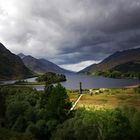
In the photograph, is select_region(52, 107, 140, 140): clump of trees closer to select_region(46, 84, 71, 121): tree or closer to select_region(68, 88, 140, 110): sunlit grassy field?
select_region(46, 84, 71, 121): tree

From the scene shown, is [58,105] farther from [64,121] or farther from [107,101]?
[107,101]

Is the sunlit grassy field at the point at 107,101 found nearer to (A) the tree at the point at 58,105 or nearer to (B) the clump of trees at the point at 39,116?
(A) the tree at the point at 58,105

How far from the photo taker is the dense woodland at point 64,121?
69812 mm

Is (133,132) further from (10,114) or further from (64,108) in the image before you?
(10,114)

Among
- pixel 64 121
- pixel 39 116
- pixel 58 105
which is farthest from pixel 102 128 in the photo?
pixel 39 116

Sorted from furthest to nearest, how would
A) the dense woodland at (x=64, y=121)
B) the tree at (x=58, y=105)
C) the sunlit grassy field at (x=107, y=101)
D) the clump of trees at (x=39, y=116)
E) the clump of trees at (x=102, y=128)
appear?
the sunlit grassy field at (x=107, y=101) → the tree at (x=58, y=105) → the clump of trees at (x=39, y=116) → the dense woodland at (x=64, y=121) → the clump of trees at (x=102, y=128)

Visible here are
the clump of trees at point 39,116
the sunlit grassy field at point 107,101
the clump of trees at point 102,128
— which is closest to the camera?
the clump of trees at point 102,128

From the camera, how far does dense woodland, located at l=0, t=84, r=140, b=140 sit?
69.8 meters

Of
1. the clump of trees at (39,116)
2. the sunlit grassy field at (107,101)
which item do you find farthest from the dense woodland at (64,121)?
the sunlit grassy field at (107,101)

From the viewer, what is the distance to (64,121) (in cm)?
8262

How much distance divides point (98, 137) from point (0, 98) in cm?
4259

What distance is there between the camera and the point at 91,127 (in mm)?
70312

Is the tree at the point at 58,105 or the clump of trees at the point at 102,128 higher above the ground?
the tree at the point at 58,105

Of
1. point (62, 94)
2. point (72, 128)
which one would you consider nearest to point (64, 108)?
point (62, 94)
